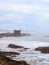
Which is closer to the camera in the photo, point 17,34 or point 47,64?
point 47,64

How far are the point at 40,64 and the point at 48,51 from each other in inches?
580

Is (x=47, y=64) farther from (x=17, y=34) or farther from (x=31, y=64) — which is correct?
(x=17, y=34)

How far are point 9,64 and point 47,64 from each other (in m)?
5.11

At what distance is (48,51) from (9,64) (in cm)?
1891

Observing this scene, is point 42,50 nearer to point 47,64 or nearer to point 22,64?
point 47,64

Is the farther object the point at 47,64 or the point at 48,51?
the point at 48,51

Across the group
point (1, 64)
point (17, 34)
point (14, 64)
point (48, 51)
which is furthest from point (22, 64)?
point (17, 34)

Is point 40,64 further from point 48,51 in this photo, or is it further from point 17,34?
point 17,34

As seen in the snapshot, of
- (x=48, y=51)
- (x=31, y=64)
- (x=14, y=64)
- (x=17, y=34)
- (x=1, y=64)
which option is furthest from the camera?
(x=17, y=34)

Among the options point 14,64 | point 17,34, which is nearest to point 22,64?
point 14,64

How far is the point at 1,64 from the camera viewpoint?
78.1 feet

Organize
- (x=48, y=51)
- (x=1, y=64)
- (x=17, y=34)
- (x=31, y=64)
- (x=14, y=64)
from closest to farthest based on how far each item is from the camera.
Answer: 1. (x=1, y=64)
2. (x=14, y=64)
3. (x=31, y=64)
4. (x=48, y=51)
5. (x=17, y=34)

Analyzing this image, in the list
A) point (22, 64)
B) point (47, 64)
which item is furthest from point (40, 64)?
point (22, 64)

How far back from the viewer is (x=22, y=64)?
85.9 feet
